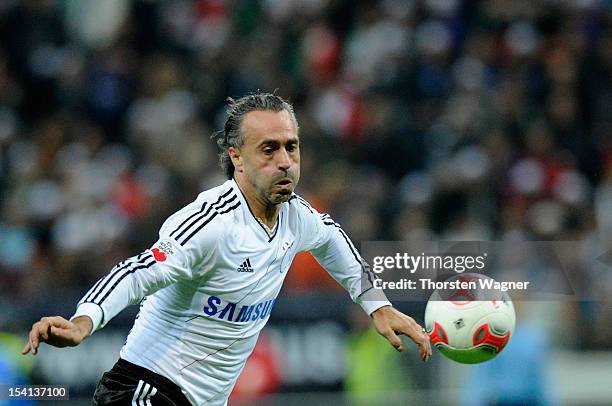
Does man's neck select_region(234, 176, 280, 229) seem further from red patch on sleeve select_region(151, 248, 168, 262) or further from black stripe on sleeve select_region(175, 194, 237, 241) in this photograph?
red patch on sleeve select_region(151, 248, 168, 262)

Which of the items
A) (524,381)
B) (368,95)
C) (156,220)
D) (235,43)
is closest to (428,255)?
(524,381)

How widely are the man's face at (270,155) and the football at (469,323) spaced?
1107mm

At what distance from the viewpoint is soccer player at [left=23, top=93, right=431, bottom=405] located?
4980mm

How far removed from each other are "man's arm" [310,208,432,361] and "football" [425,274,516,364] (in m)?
0.28

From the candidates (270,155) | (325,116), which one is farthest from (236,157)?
(325,116)

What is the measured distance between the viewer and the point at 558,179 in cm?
1172

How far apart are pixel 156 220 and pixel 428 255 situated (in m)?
4.92

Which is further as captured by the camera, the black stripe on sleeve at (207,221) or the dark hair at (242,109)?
the dark hair at (242,109)

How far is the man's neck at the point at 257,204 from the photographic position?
17.1 feet

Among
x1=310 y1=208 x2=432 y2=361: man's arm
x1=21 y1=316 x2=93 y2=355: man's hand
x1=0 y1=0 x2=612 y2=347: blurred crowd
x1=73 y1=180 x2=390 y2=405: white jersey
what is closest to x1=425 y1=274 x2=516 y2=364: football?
x1=310 y1=208 x2=432 y2=361: man's arm

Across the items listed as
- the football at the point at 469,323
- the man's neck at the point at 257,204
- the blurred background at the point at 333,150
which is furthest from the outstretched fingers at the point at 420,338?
the blurred background at the point at 333,150

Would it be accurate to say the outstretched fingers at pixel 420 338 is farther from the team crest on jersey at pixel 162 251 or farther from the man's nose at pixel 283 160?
the team crest on jersey at pixel 162 251

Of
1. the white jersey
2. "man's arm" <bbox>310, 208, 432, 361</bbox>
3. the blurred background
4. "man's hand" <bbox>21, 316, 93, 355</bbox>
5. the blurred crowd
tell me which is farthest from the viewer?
the blurred crowd

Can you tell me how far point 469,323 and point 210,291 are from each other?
137 cm
